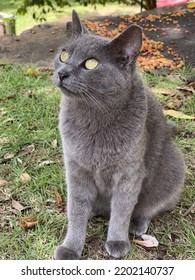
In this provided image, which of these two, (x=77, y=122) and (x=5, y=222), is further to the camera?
(x=5, y=222)

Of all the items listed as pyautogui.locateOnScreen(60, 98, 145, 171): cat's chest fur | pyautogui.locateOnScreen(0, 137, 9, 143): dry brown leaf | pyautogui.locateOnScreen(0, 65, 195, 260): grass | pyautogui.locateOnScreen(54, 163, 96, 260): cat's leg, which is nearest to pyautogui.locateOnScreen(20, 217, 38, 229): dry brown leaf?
pyautogui.locateOnScreen(0, 65, 195, 260): grass

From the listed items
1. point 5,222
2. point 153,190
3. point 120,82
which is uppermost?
point 120,82

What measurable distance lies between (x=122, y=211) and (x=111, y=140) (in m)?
0.37

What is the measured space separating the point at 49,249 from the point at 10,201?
0.48 metres

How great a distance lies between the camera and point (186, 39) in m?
4.66

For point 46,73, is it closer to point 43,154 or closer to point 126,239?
point 43,154

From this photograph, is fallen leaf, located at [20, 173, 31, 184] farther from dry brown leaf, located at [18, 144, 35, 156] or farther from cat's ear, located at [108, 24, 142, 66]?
cat's ear, located at [108, 24, 142, 66]

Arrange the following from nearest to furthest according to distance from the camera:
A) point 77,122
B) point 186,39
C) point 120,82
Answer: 1. point 120,82
2. point 77,122
3. point 186,39

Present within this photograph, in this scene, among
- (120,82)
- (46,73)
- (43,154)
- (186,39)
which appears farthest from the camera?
(186,39)

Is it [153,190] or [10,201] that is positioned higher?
[153,190]

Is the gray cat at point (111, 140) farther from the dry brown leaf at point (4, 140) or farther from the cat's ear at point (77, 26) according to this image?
the dry brown leaf at point (4, 140)

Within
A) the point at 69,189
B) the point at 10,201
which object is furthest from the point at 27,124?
the point at 69,189

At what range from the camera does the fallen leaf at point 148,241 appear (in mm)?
2377

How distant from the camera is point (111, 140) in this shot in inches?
85.4
